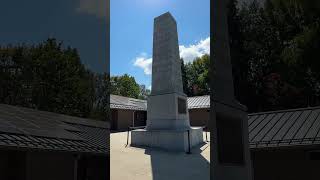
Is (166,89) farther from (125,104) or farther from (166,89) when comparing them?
(125,104)

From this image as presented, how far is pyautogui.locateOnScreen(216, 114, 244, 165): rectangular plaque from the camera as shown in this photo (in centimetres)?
176

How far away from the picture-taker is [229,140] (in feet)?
6.05

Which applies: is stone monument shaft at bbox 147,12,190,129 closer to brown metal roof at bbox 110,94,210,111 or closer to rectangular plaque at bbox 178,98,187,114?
rectangular plaque at bbox 178,98,187,114

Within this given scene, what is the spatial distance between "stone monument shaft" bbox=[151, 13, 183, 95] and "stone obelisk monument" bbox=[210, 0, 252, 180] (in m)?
2.81

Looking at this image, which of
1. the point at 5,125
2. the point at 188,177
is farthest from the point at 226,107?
the point at 5,125

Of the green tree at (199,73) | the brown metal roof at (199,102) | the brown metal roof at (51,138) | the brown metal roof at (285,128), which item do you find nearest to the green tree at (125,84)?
the brown metal roof at (51,138)

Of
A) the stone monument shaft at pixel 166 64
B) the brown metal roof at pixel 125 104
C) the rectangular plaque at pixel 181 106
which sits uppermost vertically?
the stone monument shaft at pixel 166 64

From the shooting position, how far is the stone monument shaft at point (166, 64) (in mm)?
4836

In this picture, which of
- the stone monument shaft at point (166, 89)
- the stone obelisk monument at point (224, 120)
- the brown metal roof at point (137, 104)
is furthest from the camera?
the brown metal roof at point (137, 104)

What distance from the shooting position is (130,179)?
1687mm

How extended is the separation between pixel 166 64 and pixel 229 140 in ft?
10.9

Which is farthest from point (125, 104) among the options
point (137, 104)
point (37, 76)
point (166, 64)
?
point (166, 64)

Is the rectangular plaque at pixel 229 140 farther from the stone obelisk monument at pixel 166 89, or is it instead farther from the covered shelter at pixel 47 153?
the stone obelisk monument at pixel 166 89

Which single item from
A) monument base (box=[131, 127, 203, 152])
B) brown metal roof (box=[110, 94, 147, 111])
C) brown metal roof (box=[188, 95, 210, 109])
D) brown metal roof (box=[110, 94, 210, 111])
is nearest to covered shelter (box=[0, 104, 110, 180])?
monument base (box=[131, 127, 203, 152])
